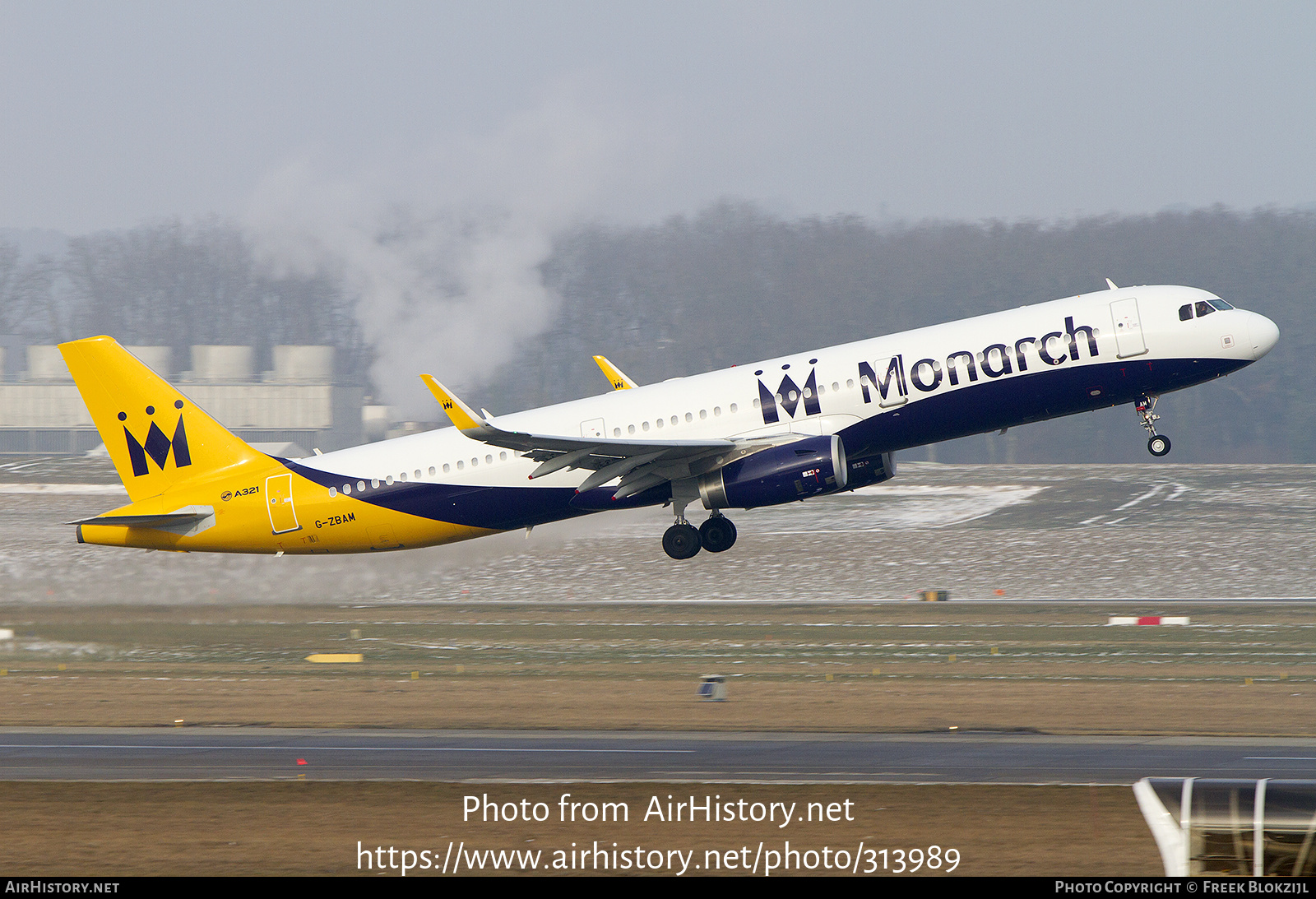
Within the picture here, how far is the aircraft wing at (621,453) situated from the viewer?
31656mm

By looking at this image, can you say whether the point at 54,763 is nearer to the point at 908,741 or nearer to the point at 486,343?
the point at 908,741

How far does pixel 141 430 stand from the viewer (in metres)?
38.2

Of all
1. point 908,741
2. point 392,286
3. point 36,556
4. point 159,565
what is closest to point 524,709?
point 908,741

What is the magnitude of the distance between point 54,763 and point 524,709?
425 inches

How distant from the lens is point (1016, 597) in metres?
57.2

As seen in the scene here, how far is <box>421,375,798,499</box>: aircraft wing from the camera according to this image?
31656 mm

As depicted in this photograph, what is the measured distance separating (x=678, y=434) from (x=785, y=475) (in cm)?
313

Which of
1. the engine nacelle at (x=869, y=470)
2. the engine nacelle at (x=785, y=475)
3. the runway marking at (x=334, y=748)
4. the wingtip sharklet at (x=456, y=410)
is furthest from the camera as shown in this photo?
the engine nacelle at (x=869, y=470)

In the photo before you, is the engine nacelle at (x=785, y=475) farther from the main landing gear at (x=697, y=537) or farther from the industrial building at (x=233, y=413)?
the industrial building at (x=233, y=413)

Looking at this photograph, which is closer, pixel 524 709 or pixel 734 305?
pixel 524 709

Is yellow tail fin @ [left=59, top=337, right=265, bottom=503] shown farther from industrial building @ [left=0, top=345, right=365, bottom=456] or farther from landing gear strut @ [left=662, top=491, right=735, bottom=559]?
industrial building @ [left=0, top=345, right=365, bottom=456]

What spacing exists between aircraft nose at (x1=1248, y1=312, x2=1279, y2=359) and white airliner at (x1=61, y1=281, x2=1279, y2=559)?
0.07 metres

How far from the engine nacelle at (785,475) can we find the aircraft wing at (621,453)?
358mm

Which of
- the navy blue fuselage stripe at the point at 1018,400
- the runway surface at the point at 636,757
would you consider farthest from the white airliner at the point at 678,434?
the runway surface at the point at 636,757
